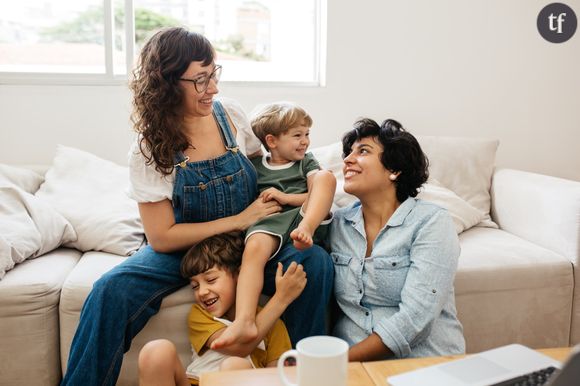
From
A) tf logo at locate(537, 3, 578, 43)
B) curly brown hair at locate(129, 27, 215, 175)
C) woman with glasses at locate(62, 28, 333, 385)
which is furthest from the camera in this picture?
tf logo at locate(537, 3, 578, 43)

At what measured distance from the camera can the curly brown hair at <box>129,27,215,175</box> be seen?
Result: 5.50ft

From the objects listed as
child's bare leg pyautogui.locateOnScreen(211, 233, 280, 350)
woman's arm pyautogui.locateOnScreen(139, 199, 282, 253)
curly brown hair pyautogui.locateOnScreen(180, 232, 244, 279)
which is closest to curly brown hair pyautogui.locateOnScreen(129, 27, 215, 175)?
woman's arm pyautogui.locateOnScreen(139, 199, 282, 253)

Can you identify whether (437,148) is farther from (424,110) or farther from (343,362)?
(343,362)

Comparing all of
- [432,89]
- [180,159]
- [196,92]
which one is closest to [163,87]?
[196,92]

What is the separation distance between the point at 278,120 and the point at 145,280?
0.67 m

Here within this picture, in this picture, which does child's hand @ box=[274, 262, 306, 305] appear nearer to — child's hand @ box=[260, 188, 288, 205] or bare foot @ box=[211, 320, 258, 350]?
bare foot @ box=[211, 320, 258, 350]

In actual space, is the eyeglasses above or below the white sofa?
above

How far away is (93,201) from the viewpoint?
2.24 metres

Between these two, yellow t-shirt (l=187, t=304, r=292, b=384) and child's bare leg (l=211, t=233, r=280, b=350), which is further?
yellow t-shirt (l=187, t=304, r=292, b=384)

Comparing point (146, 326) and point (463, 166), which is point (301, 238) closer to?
point (146, 326)

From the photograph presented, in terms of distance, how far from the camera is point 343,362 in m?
0.86

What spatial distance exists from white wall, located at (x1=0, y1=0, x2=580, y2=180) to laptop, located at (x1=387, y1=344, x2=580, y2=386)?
6.50 ft

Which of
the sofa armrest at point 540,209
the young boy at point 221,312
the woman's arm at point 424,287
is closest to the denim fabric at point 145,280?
the young boy at point 221,312

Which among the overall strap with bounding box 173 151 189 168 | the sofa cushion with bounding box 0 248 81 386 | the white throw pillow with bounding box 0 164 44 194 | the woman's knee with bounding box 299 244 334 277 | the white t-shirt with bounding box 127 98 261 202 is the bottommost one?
the sofa cushion with bounding box 0 248 81 386
